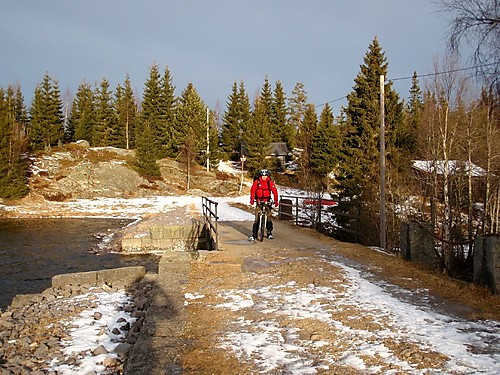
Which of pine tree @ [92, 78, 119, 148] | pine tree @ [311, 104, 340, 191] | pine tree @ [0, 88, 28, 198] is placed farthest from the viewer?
pine tree @ [92, 78, 119, 148]

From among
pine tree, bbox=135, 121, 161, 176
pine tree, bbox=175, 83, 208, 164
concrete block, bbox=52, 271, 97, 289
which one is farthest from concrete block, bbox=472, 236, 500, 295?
pine tree, bbox=175, 83, 208, 164

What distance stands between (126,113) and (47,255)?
1868 inches

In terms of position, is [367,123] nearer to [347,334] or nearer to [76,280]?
[76,280]

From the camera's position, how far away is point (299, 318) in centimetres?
525

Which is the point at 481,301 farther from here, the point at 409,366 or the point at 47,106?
the point at 47,106

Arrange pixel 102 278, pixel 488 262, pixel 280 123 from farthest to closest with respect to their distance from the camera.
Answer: pixel 280 123 < pixel 102 278 < pixel 488 262

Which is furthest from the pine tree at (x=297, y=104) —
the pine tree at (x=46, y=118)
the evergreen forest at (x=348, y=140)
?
the pine tree at (x=46, y=118)

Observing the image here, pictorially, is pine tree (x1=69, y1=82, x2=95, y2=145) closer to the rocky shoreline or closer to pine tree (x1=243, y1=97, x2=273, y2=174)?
pine tree (x1=243, y1=97, x2=273, y2=174)

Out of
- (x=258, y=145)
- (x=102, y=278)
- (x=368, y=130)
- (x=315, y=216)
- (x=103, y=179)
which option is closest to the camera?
(x=102, y=278)

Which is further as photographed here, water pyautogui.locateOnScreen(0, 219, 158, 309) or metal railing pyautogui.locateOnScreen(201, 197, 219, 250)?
water pyautogui.locateOnScreen(0, 219, 158, 309)

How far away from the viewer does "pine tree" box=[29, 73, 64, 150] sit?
5031 centimetres

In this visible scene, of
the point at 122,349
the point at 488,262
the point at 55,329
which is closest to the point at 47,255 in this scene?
the point at 55,329

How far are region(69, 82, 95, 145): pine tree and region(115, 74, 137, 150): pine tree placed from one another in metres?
3.50

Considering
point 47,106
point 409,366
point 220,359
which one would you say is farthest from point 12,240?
point 47,106
